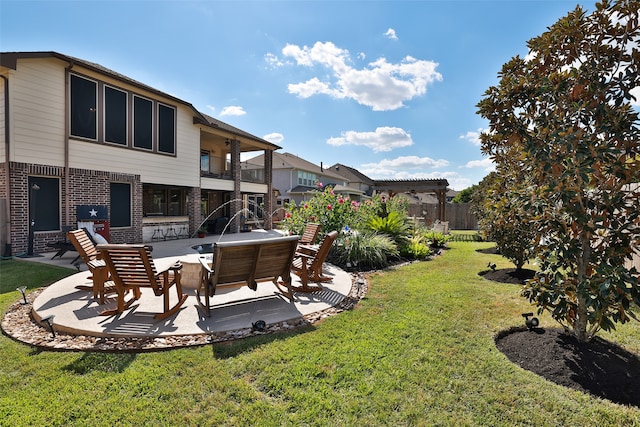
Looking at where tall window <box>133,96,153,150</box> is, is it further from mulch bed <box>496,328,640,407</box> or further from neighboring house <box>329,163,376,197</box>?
neighboring house <box>329,163,376,197</box>

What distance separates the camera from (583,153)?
261 cm

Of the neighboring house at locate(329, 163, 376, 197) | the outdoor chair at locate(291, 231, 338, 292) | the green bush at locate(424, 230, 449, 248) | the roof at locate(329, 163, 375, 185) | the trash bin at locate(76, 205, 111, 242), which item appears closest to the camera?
the outdoor chair at locate(291, 231, 338, 292)

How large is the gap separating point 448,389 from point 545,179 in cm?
221

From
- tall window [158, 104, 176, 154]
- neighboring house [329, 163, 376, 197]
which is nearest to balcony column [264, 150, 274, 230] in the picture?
tall window [158, 104, 176, 154]

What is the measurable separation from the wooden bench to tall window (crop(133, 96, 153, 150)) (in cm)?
1000

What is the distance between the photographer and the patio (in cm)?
349

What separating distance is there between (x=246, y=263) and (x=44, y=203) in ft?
30.4

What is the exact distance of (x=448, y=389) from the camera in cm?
252

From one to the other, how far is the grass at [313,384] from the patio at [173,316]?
1.03 ft

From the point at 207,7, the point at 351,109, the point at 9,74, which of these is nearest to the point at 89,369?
the point at 207,7

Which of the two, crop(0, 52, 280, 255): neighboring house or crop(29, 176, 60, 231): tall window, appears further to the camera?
crop(29, 176, 60, 231): tall window

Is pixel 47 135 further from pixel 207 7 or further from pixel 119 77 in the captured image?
pixel 207 7

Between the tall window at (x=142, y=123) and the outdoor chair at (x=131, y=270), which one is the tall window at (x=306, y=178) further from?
the outdoor chair at (x=131, y=270)

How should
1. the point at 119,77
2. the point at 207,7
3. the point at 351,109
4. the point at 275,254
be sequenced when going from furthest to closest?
the point at 351,109 → the point at 119,77 → the point at 207,7 → the point at 275,254
